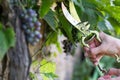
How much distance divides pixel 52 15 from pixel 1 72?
0.24 metres

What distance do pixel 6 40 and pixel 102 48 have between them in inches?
14.7

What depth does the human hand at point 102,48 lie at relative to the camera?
1093 mm

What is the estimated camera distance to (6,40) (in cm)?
81

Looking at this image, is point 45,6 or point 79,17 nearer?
point 45,6

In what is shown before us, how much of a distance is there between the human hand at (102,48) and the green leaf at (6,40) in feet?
1.15

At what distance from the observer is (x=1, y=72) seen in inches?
39.2

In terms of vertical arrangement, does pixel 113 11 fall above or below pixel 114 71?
above

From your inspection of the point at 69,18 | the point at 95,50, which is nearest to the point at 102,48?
the point at 95,50

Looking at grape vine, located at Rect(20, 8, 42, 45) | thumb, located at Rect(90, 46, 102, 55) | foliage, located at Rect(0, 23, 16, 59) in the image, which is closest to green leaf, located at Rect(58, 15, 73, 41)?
thumb, located at Rect(90, 46, 102, 55)

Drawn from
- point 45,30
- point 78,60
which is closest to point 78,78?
point 78,60

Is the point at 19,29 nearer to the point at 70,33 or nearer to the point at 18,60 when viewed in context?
the point at 18,60

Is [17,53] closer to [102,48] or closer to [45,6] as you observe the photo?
[45,6]

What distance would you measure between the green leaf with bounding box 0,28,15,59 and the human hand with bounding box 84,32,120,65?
35 centimetres

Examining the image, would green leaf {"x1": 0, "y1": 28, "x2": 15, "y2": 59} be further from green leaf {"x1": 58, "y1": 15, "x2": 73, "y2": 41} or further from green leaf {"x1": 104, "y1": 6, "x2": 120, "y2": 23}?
green leaf {"x1": 104, "y1": 6, "x2": 120, "y2": 23}
